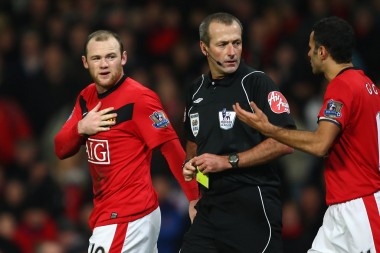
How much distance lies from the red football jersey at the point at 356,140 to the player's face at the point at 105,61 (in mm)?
1465

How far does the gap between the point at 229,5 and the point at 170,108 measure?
1.76 metres

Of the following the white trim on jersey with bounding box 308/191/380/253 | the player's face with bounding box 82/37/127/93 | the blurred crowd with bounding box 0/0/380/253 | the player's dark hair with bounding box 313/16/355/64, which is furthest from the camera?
the blurred crowd with bounding box 0/0/380/253

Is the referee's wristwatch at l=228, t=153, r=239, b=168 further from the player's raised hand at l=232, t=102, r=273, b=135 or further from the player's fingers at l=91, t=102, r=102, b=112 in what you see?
the player's fingers at l=91, t=102, r=102, b=112

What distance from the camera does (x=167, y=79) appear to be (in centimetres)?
1048

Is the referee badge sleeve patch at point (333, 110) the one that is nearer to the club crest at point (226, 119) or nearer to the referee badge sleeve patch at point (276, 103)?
the referee badge sleeve patch at point (276, 103)

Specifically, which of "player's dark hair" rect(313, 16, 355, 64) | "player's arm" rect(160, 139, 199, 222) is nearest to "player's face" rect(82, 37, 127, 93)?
"player's arm" rect(160, 139, 199, 222)

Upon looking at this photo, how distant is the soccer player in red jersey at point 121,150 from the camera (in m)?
5.90

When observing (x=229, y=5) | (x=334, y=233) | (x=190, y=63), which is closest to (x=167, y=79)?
(x=190, y=63)

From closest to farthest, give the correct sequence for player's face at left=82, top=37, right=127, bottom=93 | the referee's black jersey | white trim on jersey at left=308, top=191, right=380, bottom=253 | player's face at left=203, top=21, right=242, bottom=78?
white trim on jersey at left=308, top=191, right=380, bottom=253, the referee's black jersey, player's face at left=203, top=21, right=242, bottom=78, player's face at left=82, top=37, right=127, bottom=93

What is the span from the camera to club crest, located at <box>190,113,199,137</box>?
19.5ft

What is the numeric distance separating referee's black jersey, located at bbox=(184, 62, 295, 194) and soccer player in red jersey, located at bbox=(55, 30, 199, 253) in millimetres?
315

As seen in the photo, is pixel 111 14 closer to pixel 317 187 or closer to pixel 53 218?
pixel 53 218

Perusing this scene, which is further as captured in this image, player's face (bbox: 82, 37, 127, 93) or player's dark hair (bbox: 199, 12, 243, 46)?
player's face (bbox: 82, 37, 127, 93)

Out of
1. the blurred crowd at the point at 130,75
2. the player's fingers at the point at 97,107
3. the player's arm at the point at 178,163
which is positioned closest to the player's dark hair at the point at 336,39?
the player's arm at the point at 178,163
